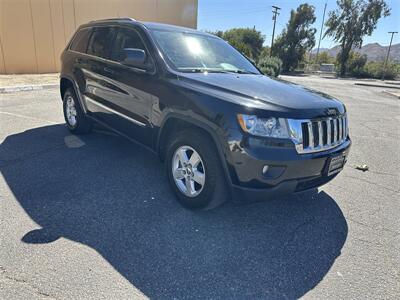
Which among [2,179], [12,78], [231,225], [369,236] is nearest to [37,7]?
[12,78]

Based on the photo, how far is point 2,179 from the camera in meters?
3.60

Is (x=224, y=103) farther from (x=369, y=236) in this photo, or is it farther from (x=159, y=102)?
(x=369, y=236)

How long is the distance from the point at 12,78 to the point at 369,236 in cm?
1292

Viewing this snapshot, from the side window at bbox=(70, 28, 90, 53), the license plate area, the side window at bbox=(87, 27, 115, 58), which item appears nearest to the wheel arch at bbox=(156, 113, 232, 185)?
the license plate area

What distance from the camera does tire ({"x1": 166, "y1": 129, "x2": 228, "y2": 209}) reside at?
2779mm

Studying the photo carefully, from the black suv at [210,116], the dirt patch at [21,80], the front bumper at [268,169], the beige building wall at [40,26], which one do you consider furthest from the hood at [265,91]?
the beige building wall at [40,26]

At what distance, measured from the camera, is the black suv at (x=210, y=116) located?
253 cm

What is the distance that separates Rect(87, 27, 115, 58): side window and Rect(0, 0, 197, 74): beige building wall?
10108 mm

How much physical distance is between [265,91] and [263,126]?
0.57 m

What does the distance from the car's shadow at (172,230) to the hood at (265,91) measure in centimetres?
121

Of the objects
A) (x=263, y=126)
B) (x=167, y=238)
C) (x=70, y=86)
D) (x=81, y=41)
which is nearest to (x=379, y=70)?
(x=81, y=41)

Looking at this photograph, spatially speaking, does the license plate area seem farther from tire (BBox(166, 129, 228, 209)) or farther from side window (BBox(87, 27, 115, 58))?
side window (BBox(87, 27, 115, 58))

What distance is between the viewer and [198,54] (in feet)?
12.2

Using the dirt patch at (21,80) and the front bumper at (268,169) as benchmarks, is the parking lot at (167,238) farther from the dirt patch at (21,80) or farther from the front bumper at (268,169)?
the dirt patch at (21,80)
